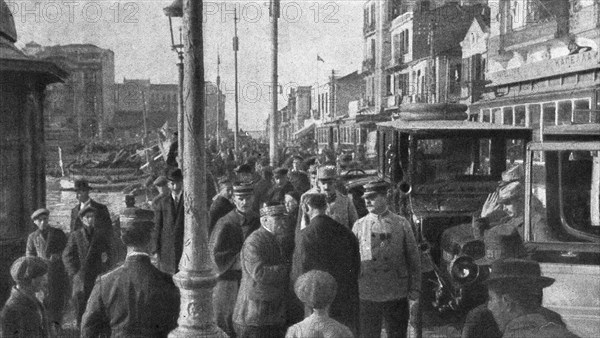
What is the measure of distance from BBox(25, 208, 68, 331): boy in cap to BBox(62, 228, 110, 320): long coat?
20 cm

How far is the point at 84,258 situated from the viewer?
6578 mm

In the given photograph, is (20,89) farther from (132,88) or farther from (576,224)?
(132,88)

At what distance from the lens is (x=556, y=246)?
455cm

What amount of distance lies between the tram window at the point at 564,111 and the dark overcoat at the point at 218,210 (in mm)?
9745

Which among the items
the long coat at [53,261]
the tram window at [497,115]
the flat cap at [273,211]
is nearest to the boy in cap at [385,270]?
the flat cap at [273,211]

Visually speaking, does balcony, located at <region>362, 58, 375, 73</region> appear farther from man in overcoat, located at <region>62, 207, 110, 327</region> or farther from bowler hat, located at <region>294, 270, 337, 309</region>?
bowler hat, located at <region>294, 270, 337, 309</region>

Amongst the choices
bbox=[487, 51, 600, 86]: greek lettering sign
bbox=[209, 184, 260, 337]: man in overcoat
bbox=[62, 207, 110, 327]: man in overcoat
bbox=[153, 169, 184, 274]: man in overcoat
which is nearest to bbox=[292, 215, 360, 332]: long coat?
bbox=[209, 184, 260, 337]: man in overcoat

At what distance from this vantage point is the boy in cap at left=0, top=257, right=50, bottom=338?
4.37 meters

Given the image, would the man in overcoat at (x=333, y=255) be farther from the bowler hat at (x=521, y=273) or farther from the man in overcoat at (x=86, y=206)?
the man in overcoat at (x=86, y=206)

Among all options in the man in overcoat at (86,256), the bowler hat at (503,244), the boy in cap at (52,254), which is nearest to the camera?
the bowler hat at (503,244)

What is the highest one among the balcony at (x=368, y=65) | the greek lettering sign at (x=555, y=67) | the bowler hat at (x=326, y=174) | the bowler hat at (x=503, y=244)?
the balcony at (x=368, y=65)

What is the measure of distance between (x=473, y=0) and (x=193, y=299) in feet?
121

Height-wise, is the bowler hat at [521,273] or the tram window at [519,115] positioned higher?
the tram window at [519,115]

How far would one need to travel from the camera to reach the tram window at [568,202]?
4590 millimetres
